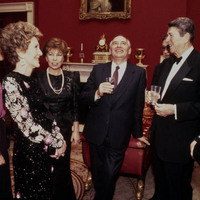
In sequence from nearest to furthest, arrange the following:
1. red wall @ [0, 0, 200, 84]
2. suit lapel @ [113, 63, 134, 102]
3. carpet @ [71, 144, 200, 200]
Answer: suit lapel @ [113, 63, 134, 102]
carpet @ [71, 144, 200, 200]
red wall @ [0, 0, 200, 84]

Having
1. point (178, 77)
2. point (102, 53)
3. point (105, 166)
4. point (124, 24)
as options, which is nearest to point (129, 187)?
point (105, 166)

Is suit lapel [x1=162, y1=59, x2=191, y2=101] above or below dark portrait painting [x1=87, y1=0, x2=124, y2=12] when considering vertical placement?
below

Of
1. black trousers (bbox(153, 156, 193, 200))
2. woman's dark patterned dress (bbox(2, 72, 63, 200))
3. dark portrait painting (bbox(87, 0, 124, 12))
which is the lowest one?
black trousers (bbox(153, 156, 193, 200))

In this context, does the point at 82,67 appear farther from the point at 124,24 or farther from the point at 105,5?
the point at 105,5

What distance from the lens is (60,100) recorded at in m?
2.40

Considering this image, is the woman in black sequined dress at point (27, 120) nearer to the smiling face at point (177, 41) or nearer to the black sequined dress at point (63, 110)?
the black sequined dress at point (63, 110)

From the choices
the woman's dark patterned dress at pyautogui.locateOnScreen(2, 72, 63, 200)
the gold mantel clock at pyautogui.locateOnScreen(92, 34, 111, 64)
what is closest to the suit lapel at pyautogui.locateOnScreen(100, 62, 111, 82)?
the woman's dark patterned dress at pyautogui.locateOnScreen(2, 72, 63, 200)

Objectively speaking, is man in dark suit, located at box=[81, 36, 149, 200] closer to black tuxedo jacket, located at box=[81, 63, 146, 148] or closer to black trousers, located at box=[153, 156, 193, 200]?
black tuxedo jacket, located at box=[81, 63, 146, 148]

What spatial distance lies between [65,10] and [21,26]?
4267 mm

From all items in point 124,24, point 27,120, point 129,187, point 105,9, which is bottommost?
point 129,187

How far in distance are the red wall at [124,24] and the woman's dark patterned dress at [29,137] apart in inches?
152

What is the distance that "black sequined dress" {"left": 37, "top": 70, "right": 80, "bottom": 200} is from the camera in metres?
2.37

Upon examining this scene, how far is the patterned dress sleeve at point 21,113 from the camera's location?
1572mm

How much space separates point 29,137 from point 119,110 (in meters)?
0.98
